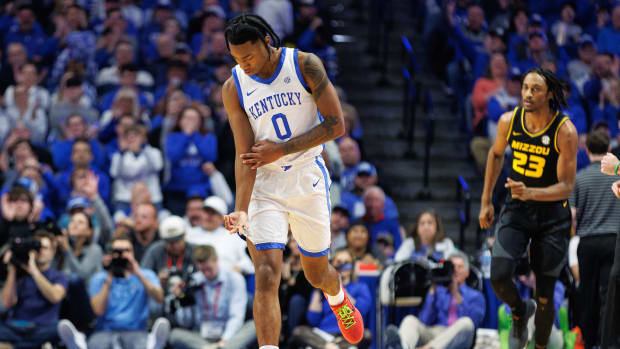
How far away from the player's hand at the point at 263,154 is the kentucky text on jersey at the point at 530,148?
193cm

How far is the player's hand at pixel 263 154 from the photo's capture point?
200 inches

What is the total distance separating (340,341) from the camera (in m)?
8.11

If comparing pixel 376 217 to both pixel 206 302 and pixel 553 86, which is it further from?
pixel 553 86

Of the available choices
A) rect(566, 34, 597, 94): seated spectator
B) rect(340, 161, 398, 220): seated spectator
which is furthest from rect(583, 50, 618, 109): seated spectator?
rect(340, 161, 398, 220): seated spectator

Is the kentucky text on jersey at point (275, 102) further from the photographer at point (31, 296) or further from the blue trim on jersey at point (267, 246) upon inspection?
the photographer at point (31, 296)

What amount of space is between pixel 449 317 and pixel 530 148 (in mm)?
2582

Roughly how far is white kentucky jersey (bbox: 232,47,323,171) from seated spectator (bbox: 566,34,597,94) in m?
7.99

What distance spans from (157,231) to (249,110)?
4.41 meters

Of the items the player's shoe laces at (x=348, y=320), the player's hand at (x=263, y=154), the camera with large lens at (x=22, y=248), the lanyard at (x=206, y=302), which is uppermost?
the player's hand at (x=263, y=154)

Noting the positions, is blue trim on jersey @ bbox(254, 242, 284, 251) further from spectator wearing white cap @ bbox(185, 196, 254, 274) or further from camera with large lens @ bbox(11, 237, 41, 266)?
camera with large lens @ bbox(11, 237, 41, 266)

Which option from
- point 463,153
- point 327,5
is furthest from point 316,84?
point 327,5

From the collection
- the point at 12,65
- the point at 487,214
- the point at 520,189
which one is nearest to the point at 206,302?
the point at 487,214

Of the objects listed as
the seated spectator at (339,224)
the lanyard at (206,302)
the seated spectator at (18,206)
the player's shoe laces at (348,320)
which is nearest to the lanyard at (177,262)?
the lanyard at (206,302)

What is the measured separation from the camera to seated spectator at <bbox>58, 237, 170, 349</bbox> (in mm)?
8398
